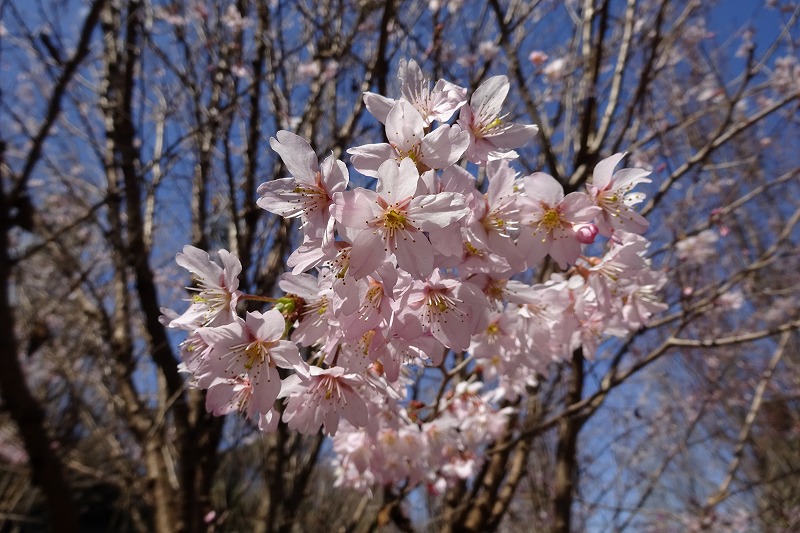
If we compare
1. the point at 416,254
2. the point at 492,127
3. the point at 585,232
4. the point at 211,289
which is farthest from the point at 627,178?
the point at 211,289

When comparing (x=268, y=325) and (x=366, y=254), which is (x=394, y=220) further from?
(x=268, y=325)

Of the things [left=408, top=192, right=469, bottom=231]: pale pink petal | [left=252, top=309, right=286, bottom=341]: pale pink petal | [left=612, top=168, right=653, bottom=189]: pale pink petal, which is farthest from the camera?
[left=612, top=168, right=653, bottom=189]: pale pink petal

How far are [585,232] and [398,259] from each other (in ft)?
1.45

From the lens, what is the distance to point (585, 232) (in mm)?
1088

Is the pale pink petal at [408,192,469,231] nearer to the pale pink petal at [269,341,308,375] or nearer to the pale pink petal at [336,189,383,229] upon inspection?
the pale pink petal at [336,189,383,229]

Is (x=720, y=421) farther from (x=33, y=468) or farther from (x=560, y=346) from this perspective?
(x=33, y=468)

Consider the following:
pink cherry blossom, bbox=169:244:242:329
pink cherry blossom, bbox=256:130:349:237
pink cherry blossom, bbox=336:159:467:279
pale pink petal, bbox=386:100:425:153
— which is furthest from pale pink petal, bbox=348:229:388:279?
pink cherry blossom, bbox=169:244:242:329

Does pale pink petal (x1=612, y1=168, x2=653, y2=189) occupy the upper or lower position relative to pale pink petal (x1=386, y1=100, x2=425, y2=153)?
lower

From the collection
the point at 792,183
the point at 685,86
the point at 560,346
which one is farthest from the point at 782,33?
the point at 792,183

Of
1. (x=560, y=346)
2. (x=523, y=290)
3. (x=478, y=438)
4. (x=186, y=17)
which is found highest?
(x=186, y=17)

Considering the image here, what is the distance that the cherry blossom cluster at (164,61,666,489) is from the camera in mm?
892

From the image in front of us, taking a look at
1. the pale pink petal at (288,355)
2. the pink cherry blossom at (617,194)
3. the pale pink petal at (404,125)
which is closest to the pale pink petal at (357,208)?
the pale pink petal at (404,125)

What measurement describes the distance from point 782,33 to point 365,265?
104 inches

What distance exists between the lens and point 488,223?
101 cm
